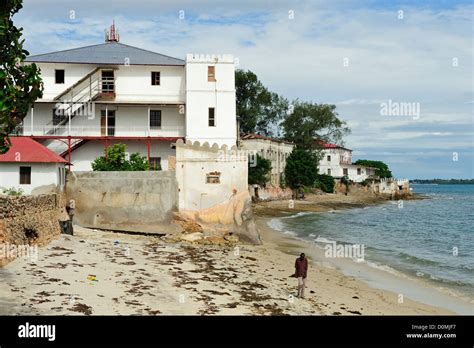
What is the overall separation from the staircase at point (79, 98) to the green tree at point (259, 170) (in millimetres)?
27661

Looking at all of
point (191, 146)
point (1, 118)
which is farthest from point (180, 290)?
point (191, 146)

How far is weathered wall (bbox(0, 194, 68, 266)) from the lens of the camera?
61.8ft

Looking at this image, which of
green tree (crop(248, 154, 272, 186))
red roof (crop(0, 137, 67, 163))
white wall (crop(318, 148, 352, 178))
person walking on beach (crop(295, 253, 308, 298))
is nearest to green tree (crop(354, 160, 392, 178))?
white wall (crop(318, 148, 352, 178))

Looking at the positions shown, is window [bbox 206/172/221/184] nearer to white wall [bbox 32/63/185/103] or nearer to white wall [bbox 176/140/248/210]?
white wall [bbox 176/140/248/210]

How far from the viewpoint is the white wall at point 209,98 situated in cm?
3831

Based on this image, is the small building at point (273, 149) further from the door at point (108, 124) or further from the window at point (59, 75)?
the window at point (59, 75)

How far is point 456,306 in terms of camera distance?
65.2 ft

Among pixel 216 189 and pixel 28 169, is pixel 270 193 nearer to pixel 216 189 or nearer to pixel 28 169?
pixel 216 189

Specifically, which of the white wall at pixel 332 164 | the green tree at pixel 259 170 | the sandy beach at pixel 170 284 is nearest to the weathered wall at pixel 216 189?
the sandy beach at pixel 170 284

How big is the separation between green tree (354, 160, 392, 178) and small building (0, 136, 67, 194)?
89.9 meters

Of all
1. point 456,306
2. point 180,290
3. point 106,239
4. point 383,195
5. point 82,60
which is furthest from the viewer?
point 383,195

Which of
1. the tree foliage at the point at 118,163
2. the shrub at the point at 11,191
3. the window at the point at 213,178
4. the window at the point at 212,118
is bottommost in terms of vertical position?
the shrub at the point at 11,191
